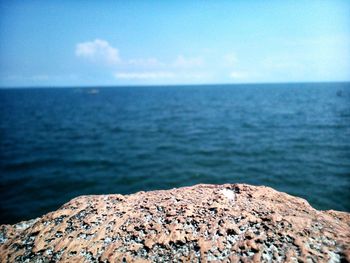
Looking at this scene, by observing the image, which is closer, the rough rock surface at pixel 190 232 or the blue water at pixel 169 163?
the rough rock surface at pixel 190 232

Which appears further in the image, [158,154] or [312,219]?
[158,154]

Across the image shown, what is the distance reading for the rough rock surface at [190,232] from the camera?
250 cm

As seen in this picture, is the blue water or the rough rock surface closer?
the rough rock surface

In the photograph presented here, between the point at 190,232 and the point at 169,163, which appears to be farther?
the point at 169,163

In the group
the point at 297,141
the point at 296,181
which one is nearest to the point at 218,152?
the point at 296,181

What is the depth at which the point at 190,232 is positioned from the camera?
2.87m

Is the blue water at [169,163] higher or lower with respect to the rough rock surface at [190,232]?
lower

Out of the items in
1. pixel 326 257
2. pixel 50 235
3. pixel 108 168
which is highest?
pixel 326 257

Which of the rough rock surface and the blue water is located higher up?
the rough rock surface

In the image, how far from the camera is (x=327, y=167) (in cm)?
1856

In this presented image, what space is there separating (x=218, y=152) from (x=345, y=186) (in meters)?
10.7

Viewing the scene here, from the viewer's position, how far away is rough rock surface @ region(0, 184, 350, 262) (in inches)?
98.6

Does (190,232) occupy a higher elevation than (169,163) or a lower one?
higher

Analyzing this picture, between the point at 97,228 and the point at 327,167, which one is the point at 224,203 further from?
the point at 327,167
